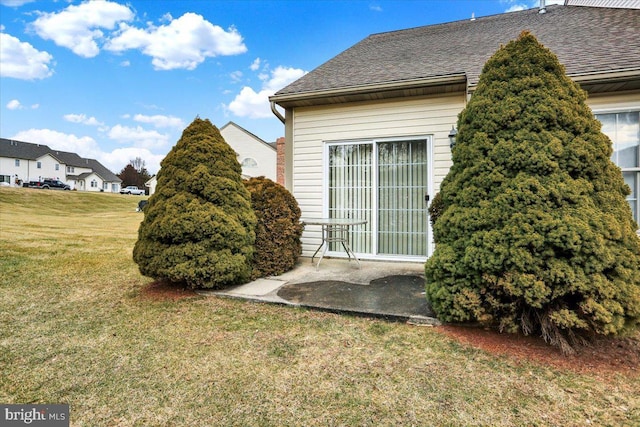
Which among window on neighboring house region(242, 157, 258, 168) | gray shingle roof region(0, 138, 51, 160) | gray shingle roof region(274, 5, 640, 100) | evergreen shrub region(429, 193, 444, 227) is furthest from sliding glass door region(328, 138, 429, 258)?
gray shingle roof region(0, 138, 51, 160)

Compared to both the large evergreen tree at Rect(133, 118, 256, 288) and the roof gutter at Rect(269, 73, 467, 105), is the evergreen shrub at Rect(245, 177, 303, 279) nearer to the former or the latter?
the large evergreen tree at Rect(133, 118, 256, 288)

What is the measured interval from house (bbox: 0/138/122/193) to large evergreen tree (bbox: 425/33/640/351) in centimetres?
5402

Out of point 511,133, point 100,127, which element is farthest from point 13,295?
point 100,127

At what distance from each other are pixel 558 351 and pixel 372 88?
4.31 metres

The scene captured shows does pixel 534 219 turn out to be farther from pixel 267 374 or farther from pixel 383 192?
pixel 383 192

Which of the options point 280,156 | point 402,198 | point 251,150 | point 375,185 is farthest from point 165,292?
point 251,150

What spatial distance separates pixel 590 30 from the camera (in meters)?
5.86

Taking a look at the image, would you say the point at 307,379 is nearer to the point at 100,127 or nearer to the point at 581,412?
the point at 581,412

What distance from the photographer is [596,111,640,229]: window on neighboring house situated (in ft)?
14.2

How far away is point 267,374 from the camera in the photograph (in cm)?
220

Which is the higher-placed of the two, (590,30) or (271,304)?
(590,30)

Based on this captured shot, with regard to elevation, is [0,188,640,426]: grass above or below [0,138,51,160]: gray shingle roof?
below

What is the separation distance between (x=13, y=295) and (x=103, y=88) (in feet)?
50.2

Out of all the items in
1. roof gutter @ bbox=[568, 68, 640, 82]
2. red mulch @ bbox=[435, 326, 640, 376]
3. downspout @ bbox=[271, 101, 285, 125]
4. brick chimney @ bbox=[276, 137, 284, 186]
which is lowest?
red mulch @ bbox=[435, 326, 640, 376]
